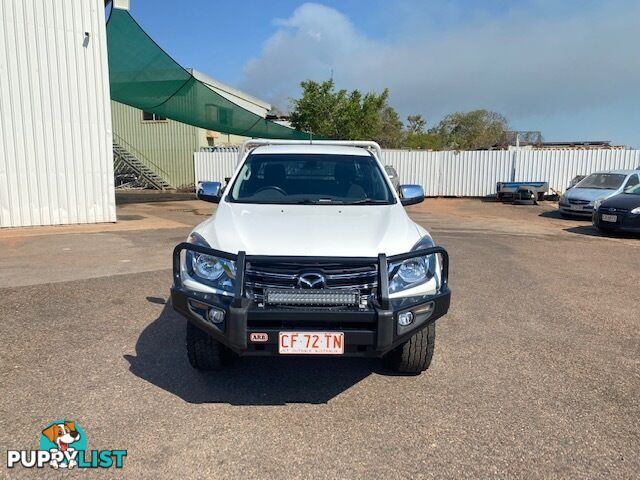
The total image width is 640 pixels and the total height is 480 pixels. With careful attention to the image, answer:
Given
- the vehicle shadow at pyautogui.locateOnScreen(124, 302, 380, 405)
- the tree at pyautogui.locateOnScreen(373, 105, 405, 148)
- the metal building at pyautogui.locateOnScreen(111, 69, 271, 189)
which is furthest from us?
the tree at pyautogui.locateOnScreen(373, 105, 405, 148)

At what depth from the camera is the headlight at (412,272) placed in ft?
10.1

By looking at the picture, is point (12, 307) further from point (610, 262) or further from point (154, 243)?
point (610, 262)

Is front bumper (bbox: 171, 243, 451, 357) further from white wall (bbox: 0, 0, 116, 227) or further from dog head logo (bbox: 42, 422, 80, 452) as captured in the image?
white wall (bbox: 0, 0, 116, 227)

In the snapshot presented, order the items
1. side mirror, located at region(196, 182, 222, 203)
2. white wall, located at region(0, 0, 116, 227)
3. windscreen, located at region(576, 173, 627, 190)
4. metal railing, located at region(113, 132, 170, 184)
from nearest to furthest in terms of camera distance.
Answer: side mirror, located at region(196, 182, 222, 203)
white wall, located at region(0, 0, 116, 227)
windscreen, located at region(576, 173, 627, 190)
metal railing, located at region(113, 132, 170, 184)

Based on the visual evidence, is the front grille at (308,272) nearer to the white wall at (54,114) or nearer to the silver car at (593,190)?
the white wall at (54,114)

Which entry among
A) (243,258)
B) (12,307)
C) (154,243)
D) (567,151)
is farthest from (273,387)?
(567,151)

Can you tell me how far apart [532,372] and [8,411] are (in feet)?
12.1

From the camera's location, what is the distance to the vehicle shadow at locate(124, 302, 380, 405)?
3389 mm

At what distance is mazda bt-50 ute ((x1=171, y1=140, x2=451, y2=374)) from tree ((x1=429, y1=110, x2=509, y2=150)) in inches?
1967

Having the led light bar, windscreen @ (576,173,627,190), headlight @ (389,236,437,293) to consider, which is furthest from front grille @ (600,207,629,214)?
the led light bar

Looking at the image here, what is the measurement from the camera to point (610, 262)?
8.32m

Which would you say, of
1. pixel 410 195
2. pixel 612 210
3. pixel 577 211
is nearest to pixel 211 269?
pixel 410 195

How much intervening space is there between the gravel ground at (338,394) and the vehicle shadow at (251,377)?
0.05 feet

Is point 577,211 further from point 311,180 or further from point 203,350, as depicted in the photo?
point 203,350
